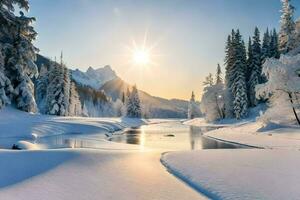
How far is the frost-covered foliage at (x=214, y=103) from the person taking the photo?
72.5m

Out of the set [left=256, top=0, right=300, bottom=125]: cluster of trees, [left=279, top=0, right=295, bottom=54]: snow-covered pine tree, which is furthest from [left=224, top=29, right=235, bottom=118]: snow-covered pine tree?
[left=256, top=0, right=300, bottom=125]: cluster of trees

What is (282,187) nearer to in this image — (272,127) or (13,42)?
(272,127)

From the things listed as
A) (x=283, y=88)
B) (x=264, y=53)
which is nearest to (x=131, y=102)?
→ (x=264, y=53)

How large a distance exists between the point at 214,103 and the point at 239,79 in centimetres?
1008

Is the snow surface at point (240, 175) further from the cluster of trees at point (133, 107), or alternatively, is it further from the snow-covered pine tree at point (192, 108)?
the snow-covered pine tree at point (192, 108)

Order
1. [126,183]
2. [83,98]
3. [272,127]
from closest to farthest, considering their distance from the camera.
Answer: [126,183] → [272,127] → [83,98]

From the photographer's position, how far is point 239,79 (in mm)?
65312

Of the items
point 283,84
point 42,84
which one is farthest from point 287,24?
point 42,84

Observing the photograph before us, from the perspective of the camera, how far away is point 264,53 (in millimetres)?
70500

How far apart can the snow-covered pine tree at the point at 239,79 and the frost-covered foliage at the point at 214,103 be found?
5.10 m

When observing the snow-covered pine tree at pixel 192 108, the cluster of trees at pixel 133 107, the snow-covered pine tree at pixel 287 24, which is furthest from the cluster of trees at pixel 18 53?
the snow-covered pine tree at pixel 192 108

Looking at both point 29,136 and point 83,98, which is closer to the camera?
point 29,136

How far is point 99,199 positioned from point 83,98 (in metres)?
161

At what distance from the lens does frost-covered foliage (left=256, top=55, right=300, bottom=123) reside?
30.8 m
